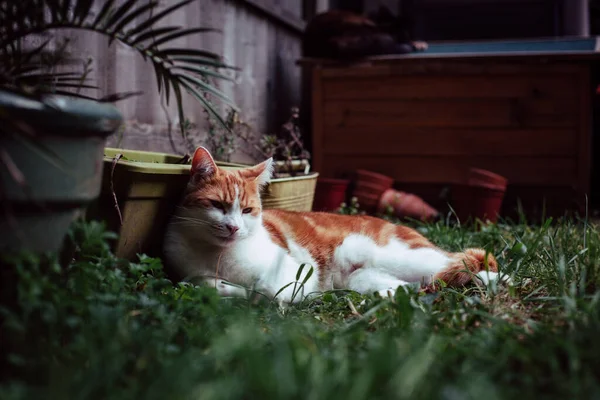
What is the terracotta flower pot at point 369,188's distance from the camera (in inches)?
183

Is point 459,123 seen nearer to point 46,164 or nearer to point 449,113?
point 449,113

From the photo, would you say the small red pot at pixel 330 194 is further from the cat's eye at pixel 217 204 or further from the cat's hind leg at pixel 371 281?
the cat's eye at pixel 217 204

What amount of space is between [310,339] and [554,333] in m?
0.67

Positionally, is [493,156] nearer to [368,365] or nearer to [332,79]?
[332,79]

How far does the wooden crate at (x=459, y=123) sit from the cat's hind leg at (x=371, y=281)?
2.58 metres

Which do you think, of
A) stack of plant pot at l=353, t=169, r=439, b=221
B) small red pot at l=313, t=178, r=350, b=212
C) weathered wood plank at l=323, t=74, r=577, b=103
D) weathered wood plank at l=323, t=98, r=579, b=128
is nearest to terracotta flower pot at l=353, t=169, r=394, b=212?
→ stack of plant pot at l=353, t=169, r=439, b=221

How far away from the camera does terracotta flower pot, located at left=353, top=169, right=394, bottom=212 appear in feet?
15.3

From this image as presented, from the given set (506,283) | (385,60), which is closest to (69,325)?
(506,283)

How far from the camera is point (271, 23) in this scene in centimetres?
541

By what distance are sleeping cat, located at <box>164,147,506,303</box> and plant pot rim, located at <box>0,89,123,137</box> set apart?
76cm

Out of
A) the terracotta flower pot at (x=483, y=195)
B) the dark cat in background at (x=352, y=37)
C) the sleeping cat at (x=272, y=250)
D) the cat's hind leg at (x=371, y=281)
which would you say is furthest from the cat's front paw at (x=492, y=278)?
the dark cat in background at (x=352, y=37)

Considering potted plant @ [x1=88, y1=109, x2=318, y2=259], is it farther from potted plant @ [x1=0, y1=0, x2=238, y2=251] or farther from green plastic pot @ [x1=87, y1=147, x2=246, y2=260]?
potted plant @ [x1=0, y1=0, x2=238, y2=251]

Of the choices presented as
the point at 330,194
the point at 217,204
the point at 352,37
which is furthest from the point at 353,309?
the point at 352,37

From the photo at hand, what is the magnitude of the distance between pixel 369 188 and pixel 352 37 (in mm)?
1420
